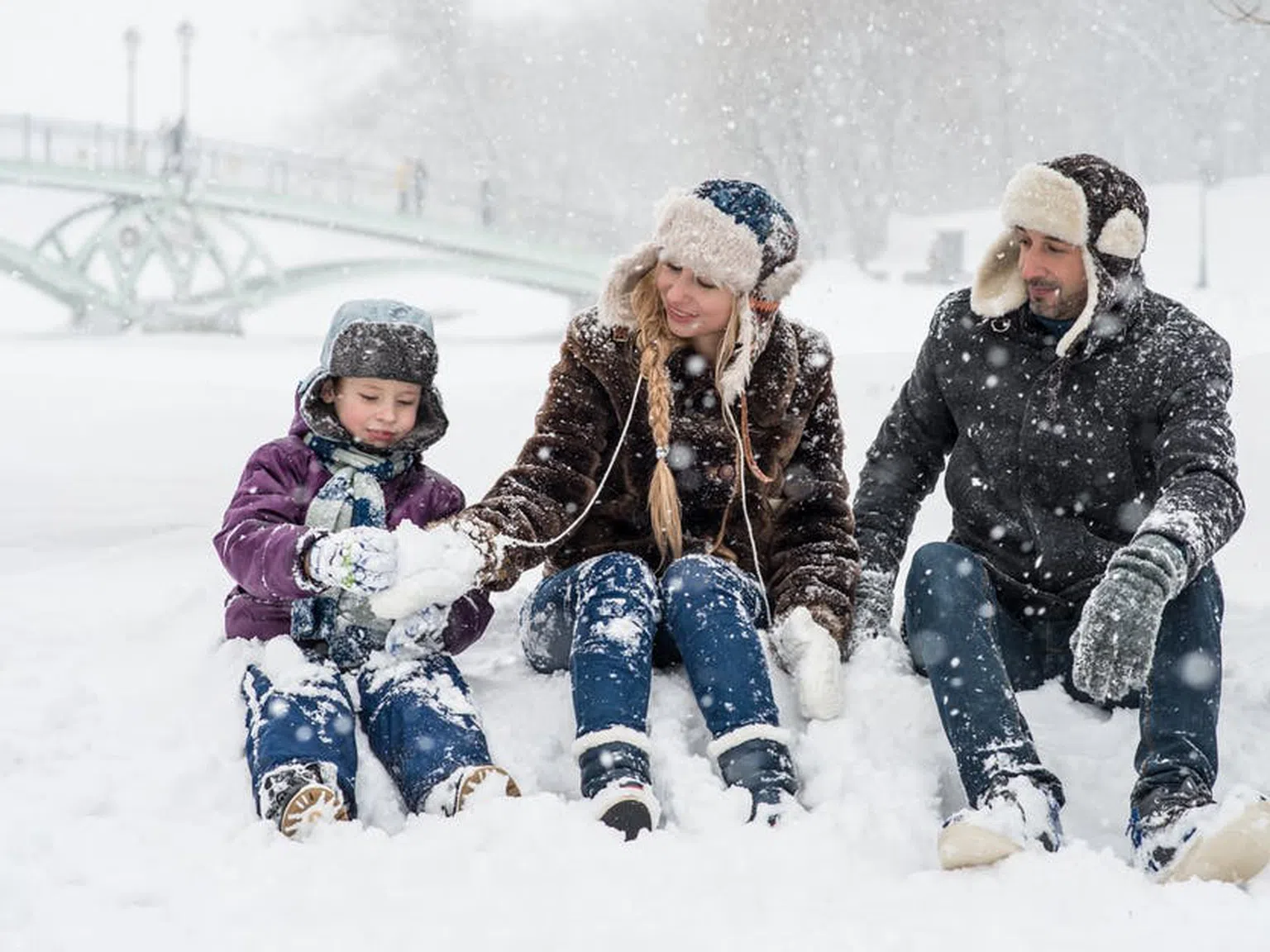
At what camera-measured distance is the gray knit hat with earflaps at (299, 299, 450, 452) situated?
11.2 ft

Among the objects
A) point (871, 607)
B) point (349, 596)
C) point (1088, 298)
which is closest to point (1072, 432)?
point (1088, 298)

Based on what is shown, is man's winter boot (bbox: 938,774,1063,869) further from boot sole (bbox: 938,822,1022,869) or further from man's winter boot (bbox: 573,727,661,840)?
man's winter boot (bbox: 573,727,661,840)

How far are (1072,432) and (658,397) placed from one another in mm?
1036

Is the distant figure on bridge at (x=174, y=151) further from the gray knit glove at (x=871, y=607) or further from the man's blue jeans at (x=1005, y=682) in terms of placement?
the man's blue jeans at (x=1005, y=682)

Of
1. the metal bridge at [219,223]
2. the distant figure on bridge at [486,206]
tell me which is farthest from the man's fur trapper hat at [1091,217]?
the distant figure on bridge at [486,206]

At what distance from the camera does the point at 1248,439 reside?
7461 millimetres

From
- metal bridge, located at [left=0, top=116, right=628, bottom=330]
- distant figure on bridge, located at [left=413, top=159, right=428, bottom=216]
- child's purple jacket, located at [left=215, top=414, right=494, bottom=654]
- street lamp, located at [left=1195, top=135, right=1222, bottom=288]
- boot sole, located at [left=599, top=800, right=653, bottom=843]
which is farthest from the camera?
distant figure on bridge, located at [left=413, top=159, right=428, bottom=216]

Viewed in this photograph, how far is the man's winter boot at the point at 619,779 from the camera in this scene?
263cm

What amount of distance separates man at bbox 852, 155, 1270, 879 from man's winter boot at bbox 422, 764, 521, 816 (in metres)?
0.91

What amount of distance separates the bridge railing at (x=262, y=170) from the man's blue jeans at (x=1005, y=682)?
21835mm

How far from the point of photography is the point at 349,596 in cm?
328

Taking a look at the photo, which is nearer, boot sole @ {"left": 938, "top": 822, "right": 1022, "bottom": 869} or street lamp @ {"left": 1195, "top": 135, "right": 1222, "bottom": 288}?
boot sole @ {"left": 938, "top": 822, "right": 1022, "bottom": 869}

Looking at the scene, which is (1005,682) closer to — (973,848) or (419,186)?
(973,848)

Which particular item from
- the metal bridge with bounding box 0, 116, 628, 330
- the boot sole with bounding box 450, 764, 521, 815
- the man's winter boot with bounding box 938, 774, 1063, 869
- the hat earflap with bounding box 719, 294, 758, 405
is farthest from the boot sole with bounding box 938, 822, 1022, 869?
the metal bridge with bounding box 0, 116, 628, 330
